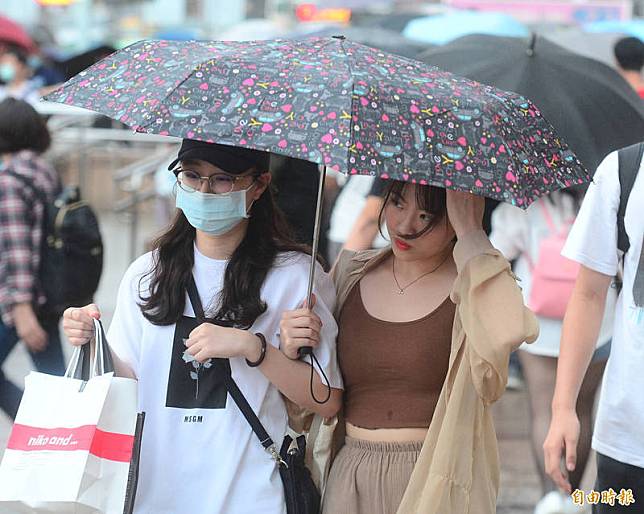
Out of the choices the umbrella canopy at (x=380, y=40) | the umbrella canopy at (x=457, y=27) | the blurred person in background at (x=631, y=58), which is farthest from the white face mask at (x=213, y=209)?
the umbrella canopy at (x=457, y=27)

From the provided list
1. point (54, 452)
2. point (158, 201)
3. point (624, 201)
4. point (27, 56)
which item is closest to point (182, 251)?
point (54, 452)

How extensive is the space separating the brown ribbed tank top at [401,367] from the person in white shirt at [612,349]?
0.42 m

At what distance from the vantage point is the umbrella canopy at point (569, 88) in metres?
4.36

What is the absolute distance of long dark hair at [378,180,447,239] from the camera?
3084 millimetres

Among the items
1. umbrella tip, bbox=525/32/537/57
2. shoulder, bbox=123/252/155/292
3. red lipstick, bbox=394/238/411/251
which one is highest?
red lipstick, bbox=394/238/411/251

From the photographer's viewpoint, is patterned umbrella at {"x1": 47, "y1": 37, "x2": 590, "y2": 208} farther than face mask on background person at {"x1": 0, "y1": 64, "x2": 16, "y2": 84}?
No

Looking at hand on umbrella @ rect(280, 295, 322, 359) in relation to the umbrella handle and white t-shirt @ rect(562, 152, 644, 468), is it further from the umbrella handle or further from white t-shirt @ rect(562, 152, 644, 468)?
white t-shirt @ rect(562, 152, 644, 468)

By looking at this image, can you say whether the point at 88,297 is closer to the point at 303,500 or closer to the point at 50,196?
the point at 50,196

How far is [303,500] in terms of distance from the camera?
10.1 feet

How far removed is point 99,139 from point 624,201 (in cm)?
1382

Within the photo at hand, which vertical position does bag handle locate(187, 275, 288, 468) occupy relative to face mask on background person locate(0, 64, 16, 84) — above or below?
above

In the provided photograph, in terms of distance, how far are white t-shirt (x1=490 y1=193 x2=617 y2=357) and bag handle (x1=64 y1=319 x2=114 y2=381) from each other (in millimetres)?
2463

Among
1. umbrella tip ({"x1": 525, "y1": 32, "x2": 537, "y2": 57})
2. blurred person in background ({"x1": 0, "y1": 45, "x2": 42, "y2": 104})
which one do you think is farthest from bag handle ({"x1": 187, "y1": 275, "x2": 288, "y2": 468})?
blurred person in background ({"x1": 0, "y1": 45, "x2": 42, "y2": 104})


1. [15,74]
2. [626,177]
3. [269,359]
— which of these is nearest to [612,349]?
[626,177]
